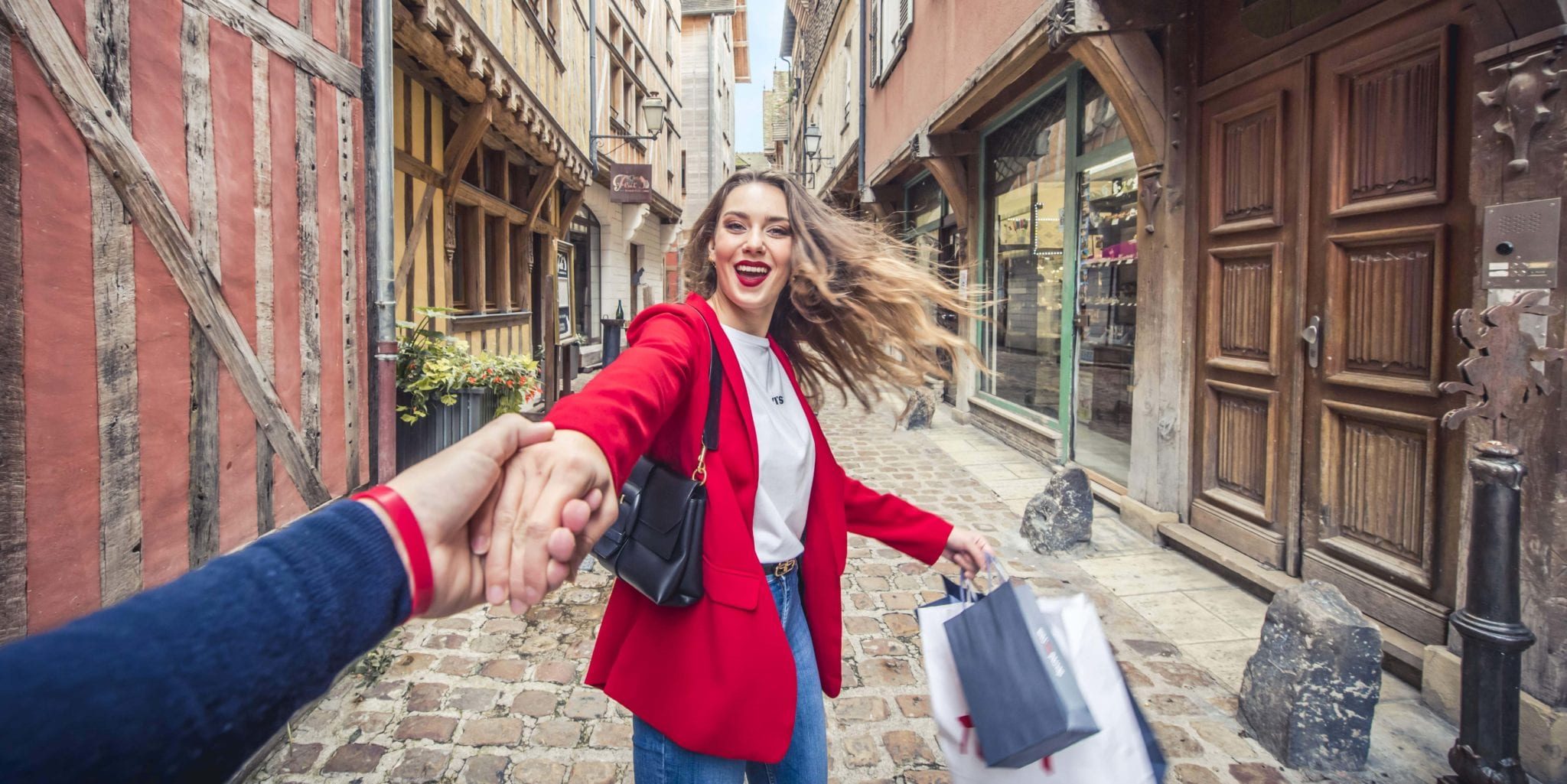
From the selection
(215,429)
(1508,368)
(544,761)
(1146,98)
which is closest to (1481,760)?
(1508,368)

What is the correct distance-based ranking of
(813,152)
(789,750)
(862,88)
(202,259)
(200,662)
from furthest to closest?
(813,152), (862,88), (202,259), (789,750), (200,662)

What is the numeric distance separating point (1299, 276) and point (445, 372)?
5588 millimetres

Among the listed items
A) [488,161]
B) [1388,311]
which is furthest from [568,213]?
[1388,311]

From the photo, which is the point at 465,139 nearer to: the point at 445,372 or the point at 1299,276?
the point at 445,372

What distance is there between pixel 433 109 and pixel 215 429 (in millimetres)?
6409

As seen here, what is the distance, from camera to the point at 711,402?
1551mm

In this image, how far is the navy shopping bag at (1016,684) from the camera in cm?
127

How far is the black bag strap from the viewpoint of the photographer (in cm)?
148

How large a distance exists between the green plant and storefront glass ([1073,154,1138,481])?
480 centimetres

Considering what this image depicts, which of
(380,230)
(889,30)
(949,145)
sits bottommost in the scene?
(380,230)

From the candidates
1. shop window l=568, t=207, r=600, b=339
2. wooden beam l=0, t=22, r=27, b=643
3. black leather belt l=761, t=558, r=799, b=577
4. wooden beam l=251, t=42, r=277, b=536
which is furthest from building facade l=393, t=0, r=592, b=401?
black leather belt l=761, t=558, r=799, b=577

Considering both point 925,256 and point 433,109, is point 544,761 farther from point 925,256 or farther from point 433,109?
point 433,109

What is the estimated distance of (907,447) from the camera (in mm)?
9070

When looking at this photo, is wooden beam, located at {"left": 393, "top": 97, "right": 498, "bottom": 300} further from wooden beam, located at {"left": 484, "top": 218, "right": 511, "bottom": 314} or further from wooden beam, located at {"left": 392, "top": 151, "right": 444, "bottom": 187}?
wooden beam, located at {"left": 484, "top": 218, "right": 511, "bottom": 314}
